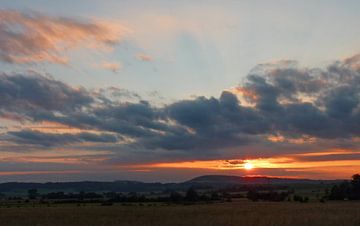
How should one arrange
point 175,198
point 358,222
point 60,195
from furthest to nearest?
1. point 60,195
2. point 175,198
3. point 358,222

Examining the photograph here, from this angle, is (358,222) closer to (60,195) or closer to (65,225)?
(65,225)

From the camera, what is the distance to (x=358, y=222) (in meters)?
30.1

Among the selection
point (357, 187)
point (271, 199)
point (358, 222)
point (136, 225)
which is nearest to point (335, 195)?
point (357, 187)

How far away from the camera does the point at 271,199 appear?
100500 mm

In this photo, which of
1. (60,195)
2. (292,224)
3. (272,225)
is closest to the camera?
(272,225)

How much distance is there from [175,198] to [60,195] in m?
52.1

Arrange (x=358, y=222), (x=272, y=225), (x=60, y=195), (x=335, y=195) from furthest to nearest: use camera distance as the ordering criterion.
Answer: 1. (x=60, y=195)
2. (x=335, y=195)
3. (x=358, y=222)
4. (x=272, y=225)

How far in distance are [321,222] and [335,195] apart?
6861 centimetres

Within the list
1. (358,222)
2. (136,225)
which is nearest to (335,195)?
(358,222)

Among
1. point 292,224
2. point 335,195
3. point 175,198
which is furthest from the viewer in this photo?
point 175,198

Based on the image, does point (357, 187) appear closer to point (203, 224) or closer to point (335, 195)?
point (335, 195)

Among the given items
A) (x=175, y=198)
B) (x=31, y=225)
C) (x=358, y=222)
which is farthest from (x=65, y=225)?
(x=175, y=198)

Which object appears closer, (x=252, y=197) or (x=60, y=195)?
(x=252, y=197)

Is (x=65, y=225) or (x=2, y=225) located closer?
(x=65, y=225)
